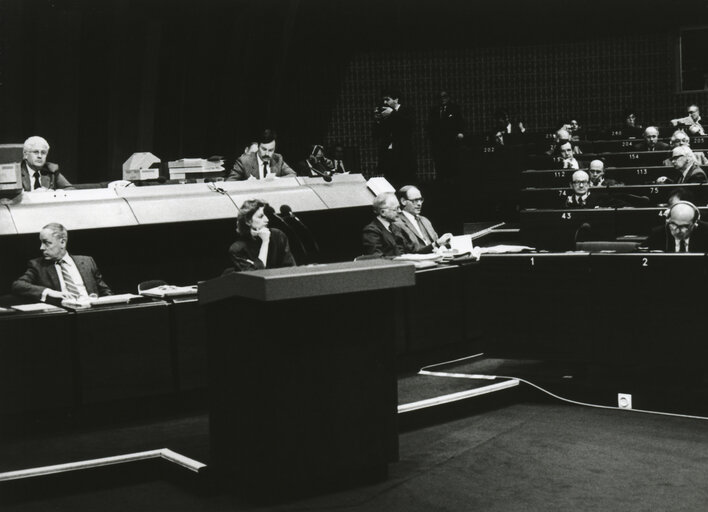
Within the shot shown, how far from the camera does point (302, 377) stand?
364 centimetres

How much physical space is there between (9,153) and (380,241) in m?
2.61

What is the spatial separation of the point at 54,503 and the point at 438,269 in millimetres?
3131

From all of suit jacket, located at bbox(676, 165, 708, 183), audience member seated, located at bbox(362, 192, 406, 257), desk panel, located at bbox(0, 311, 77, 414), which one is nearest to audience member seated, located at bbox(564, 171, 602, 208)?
suit jacket, located at bbox(676, 165, 708, 183)

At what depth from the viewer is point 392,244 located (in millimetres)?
7023

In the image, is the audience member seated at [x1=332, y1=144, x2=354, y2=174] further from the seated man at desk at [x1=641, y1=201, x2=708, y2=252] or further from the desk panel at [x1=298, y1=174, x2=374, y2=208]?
the seated man at desk at [x1=641, y1=201, x2=708, y2=252]

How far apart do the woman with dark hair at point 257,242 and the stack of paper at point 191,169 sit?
2153 millimetres

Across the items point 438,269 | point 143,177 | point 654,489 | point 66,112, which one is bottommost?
point 654,489

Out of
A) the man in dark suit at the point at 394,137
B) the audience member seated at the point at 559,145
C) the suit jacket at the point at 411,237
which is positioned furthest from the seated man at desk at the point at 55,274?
the audience member seated at the point at 559,145

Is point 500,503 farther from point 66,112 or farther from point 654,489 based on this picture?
point 66,112

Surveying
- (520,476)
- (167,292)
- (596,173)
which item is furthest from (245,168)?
(520,476)

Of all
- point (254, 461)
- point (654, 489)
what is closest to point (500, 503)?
point (654, 489)

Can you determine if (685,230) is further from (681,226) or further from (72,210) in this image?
(72,210)

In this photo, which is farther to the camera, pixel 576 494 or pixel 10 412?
pixel 10 412

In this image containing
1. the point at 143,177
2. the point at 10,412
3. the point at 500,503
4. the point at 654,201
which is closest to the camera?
the point at 500,503
